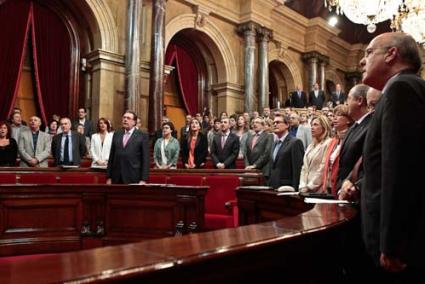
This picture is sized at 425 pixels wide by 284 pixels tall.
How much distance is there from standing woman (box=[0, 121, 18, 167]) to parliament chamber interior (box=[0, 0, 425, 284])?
3 cm

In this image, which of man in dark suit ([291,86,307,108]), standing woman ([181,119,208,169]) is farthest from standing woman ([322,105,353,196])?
man in dark suit ([291,86,307,108])

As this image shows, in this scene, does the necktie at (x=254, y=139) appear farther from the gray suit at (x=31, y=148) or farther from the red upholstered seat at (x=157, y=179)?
the gray suit at (x=31, y=148)

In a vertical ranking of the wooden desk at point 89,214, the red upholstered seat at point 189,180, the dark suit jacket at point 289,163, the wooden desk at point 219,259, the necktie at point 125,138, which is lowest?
the wooden desk at point 89,214

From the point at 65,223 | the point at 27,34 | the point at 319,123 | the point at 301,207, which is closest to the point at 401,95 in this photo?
the point at 301,207

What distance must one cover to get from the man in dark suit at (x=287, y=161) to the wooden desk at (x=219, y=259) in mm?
2147

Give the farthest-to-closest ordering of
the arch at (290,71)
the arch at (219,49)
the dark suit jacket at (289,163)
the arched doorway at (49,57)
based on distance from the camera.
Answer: the arch at (290,71)
the arch at (219,49)
the arched doorway at (49,57)
the dark suit jacket at (289,163)

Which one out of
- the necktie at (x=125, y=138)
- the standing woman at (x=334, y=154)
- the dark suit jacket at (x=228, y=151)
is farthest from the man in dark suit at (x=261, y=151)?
the standing woman at (x=334, y=154)

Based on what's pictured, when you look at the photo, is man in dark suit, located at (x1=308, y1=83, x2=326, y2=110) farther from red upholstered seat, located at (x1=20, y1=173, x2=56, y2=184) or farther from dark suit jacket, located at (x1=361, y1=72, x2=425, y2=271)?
dark suit jacket, located at (x1=361, y1=72, x2=425, y2=271)

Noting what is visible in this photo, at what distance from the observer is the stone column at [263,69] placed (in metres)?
12.3

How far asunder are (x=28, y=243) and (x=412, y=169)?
3.54 meters

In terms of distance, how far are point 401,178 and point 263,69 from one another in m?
11.4

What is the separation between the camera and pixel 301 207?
8.02ft

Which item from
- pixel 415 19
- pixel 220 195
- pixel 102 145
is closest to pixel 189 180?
pixel 220 195

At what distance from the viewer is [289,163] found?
3.85 metres
